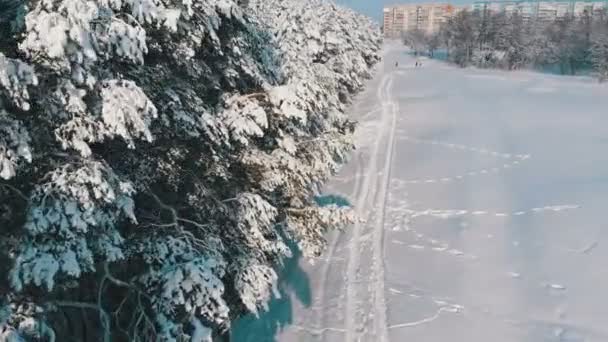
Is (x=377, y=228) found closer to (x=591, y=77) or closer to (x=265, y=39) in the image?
(x=265, y=39)

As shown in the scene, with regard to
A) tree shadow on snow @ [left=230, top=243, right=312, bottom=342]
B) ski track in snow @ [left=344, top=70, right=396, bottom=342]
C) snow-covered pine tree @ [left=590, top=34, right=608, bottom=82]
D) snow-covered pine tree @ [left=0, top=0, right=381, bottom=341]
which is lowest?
tree shadow on snow @ [left=230, top=243, right=312, bottom=342]

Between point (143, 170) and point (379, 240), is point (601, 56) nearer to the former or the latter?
point (379, 240)

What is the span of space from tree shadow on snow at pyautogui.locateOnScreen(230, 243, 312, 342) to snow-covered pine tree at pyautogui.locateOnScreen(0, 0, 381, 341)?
5.57 ft

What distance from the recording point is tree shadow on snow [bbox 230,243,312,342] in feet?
29.9

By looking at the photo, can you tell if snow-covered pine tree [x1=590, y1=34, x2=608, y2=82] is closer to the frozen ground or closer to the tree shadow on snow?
the frozen ground

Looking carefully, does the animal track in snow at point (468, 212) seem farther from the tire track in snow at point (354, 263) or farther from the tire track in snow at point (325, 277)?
the tire track in snow at point (325, 277)

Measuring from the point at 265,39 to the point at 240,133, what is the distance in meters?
3.31

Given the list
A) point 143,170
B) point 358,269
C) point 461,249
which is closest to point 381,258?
point 358,269

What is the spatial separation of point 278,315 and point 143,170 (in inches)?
181

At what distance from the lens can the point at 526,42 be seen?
83.9 m

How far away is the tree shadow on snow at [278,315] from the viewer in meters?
9.11

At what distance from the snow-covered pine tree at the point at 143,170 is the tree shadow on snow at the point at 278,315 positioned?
1.70 m

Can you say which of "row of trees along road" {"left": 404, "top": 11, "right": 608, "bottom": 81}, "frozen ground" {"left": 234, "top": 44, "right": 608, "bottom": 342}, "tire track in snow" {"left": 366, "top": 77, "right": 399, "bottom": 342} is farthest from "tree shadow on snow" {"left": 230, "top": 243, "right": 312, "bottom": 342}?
"row of trees along road" {"left": 404, "top": 11, "right": 608, "bottom": 81}

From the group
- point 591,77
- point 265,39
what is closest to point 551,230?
point 265,39
